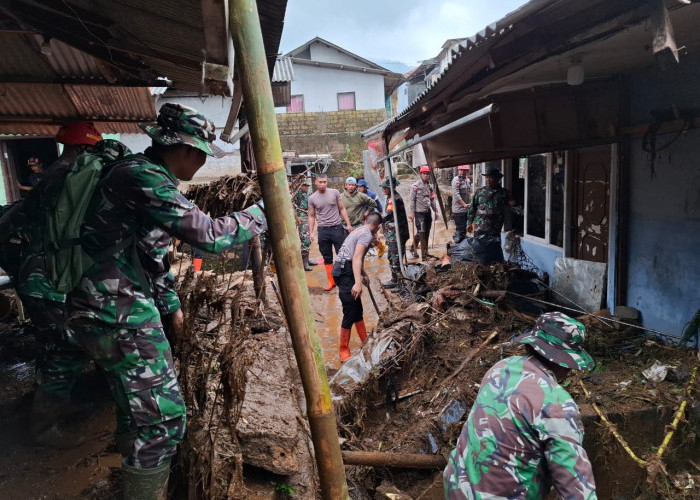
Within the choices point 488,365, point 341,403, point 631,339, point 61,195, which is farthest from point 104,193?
point 631,339

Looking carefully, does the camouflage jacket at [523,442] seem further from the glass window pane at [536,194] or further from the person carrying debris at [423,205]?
the person carrying debris at [423,205]

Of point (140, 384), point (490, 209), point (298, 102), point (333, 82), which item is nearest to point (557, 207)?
point (490, 209)

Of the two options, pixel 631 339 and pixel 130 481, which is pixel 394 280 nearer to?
pixel 631 339

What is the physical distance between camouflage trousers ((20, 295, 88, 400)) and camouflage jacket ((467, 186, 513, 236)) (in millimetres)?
7002

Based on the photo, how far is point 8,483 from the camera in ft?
7.70

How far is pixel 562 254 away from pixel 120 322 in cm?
639

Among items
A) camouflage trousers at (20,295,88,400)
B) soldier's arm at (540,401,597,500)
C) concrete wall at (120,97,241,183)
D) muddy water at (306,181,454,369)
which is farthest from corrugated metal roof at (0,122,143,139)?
concrete wall at (120,97,241,183)

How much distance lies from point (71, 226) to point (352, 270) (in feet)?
13.4

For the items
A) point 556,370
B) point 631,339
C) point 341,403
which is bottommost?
point 341,403

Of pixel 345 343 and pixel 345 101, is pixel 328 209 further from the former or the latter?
pixel 345 101

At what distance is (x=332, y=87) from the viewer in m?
27.2

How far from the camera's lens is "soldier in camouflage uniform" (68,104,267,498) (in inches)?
80.1

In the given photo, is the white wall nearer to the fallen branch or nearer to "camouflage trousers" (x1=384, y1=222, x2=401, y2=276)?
"camouflage trousers" (x1=384, y1=222, x2=401, y2=276)

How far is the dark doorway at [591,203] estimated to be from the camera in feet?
19.6
